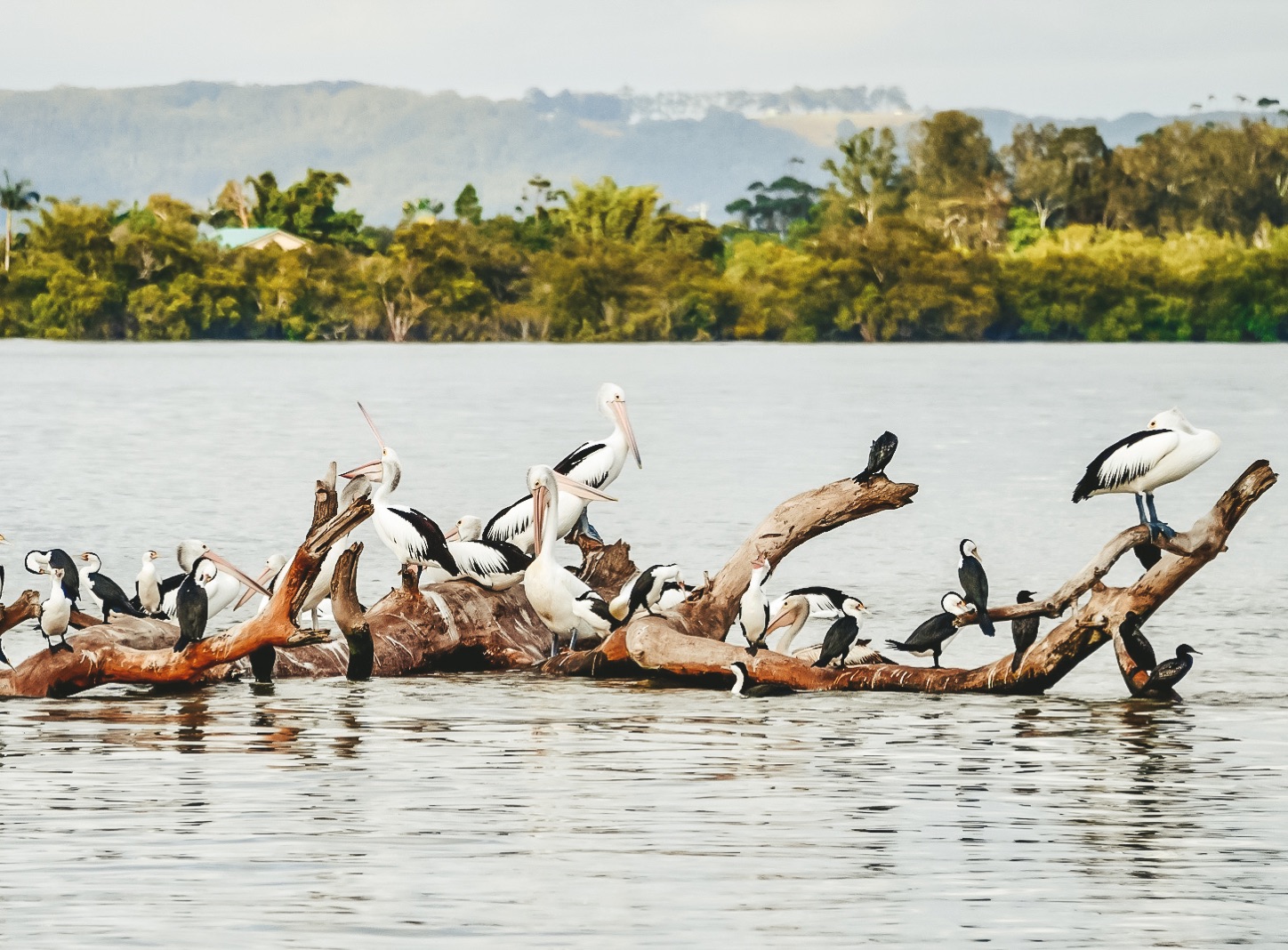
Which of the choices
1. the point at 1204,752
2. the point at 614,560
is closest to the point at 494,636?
the point at 614,560

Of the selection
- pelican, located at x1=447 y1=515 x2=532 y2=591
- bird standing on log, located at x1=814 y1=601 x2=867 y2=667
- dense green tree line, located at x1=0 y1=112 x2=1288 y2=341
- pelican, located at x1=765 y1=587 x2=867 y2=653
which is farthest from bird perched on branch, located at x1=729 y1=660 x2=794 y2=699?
dense green tree line, located at x1=0 y1=112 x2=1288 y2=341

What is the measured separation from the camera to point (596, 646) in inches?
500

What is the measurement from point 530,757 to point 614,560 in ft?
11.4

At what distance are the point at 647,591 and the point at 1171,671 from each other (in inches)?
109

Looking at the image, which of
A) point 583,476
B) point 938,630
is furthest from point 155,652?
point 938,630

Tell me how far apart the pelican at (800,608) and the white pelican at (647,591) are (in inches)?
22.2

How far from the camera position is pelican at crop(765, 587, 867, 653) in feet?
40.0

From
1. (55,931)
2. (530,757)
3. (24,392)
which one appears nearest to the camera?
(55,931)

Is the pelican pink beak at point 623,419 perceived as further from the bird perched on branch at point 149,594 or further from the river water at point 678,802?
the bird perched on branch at point 149,594

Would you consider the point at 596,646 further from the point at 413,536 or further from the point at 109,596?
the point at 109,596

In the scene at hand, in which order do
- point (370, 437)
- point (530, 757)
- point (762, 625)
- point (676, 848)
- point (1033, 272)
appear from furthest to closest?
point (1033, 272), point (370, 437), point (762, 625), point (530, 757), point (676, 848)

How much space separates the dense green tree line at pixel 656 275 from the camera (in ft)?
318

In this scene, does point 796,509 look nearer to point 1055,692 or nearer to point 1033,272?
point 1055,692

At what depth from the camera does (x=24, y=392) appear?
61750 mm
